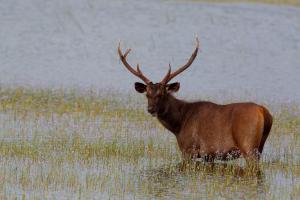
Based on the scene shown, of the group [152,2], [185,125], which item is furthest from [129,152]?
[152,2]

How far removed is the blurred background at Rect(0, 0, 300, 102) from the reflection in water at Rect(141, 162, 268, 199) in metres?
9.15

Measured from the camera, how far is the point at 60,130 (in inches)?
705

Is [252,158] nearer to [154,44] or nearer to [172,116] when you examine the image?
[172,116]

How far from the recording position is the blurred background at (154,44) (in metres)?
26.8

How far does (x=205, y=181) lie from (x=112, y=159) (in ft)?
6.38

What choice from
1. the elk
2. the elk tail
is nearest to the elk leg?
the elk

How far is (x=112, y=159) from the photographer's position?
15578mm

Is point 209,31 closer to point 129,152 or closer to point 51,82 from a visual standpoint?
point 51,82

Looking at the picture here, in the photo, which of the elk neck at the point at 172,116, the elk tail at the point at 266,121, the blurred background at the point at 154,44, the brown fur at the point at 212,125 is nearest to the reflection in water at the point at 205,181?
the brown fur at the point at 212,125

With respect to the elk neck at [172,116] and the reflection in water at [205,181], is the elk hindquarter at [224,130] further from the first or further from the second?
the reflection in water at [205,181]

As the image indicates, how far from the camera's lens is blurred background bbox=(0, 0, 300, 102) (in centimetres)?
2677

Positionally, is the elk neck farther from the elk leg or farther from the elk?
the elk leg

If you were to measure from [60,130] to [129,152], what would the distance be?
→ 2134 millimetres

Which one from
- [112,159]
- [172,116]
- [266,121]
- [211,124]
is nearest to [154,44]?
[172,116]
